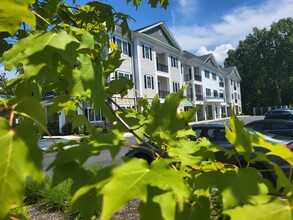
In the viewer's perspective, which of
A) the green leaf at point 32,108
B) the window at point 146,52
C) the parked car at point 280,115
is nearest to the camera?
Answer: the green leaf at point 32,108

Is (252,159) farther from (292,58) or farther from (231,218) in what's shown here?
(292,58)

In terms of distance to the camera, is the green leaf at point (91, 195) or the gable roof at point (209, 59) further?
the gable roof at point (209, 59)

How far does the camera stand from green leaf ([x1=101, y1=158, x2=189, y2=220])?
0.79 meters

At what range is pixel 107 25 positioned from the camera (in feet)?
8.22

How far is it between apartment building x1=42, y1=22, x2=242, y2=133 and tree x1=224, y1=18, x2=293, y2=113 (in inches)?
512

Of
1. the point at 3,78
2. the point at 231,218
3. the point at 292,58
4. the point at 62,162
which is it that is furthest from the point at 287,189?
the point at 292,58

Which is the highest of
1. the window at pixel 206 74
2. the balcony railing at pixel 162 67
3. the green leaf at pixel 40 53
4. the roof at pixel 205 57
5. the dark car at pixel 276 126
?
the roof at pixel 205 57

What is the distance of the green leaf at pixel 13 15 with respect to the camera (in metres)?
1.18

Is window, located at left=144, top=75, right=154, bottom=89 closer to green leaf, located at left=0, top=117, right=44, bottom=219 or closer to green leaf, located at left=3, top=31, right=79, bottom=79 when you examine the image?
green leaf, located at left=3, top=31, right=79, bottom=79

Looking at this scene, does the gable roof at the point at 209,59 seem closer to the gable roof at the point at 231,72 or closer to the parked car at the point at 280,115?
the gable roof at the point at 231,72

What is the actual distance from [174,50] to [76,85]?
4670cm

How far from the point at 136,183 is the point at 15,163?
0.28 metres

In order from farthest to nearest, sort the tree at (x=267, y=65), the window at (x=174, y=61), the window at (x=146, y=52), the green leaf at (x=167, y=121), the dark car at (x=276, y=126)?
the tree at (x=267, y=65)
the window at (x=174, y=61)
the window at (x=146, y=52)
the dark car at (x=276, y=126)
the green leaf at (x=167, y=121)

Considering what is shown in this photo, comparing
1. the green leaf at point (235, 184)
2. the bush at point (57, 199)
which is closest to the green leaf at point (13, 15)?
the green leaf at point (235, 184)
